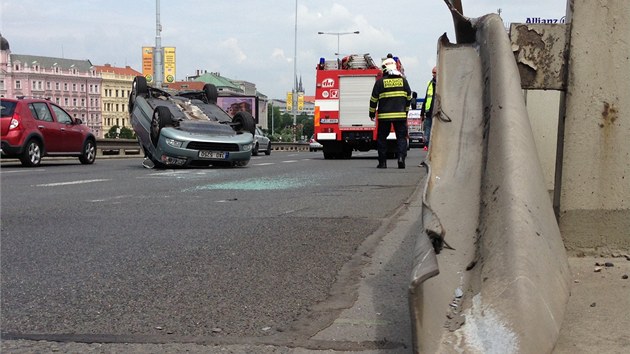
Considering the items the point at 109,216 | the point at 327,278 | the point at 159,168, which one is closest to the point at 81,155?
the point at 159,168

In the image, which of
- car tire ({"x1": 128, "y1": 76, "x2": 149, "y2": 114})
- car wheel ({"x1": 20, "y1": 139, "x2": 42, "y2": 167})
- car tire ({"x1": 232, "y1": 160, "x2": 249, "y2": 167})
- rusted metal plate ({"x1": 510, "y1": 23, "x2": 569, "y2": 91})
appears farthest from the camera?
car wheel ({"x1": 20, "y1": 139, "x2": 42, "y2": 167})

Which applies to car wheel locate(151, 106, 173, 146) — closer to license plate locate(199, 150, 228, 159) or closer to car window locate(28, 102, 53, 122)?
license plate locate(199, 150, 228, 159)

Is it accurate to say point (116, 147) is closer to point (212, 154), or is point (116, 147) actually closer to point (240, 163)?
point (240, 163)

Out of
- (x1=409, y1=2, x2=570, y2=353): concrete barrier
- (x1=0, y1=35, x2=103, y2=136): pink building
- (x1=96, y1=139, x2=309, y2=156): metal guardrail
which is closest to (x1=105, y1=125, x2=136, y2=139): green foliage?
(x1=0, y1=35, x2=103, y2=136): pink building

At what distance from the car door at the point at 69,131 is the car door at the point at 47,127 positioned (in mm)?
153

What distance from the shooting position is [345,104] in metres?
21.8

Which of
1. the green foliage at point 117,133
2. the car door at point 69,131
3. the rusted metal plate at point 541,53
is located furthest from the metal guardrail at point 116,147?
the green foliage at point 117,133

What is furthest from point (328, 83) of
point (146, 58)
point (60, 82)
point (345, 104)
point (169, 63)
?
point (60, 82)

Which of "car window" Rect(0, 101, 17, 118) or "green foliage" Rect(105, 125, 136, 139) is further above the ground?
"car window" Rect(0, 101, 17, 118)

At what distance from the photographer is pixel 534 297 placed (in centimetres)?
233

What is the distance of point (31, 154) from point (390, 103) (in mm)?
8813

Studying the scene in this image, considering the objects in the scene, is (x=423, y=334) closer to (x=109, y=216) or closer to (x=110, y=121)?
(x=109, y=216)

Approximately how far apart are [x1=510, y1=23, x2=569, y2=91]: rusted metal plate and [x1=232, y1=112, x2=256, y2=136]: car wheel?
12.7 m

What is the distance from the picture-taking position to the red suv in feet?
53.1
